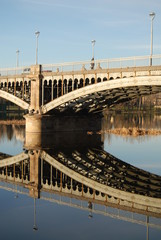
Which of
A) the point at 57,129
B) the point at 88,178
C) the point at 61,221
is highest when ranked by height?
the point at 57,129

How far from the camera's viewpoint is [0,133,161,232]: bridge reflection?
1908cm

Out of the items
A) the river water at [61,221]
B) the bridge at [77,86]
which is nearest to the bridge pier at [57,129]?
the bridge at [77,86]

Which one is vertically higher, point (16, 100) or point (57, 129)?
point (16, 100)

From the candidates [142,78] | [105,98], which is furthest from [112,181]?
[105,98]

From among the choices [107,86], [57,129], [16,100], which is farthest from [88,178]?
[16,100]

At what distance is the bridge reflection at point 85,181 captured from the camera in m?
19.1

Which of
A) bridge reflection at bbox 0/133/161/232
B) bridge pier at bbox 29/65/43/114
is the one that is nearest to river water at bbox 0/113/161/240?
bridge reflection at bbox 0/133/161/232

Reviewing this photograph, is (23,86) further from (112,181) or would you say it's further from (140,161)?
(112,181)

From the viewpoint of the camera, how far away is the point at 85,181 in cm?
2480

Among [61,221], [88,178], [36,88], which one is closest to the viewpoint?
[61,221]

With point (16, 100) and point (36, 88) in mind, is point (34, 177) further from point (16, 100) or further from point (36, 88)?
point (16, 100)

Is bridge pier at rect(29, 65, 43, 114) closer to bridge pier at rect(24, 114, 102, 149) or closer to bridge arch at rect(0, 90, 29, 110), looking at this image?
bridge pier at rect(24, 114, 102, 149)

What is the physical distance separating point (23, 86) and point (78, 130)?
31.7ft

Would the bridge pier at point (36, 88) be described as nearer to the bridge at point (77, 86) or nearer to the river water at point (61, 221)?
the bridge at point (77, 86)
